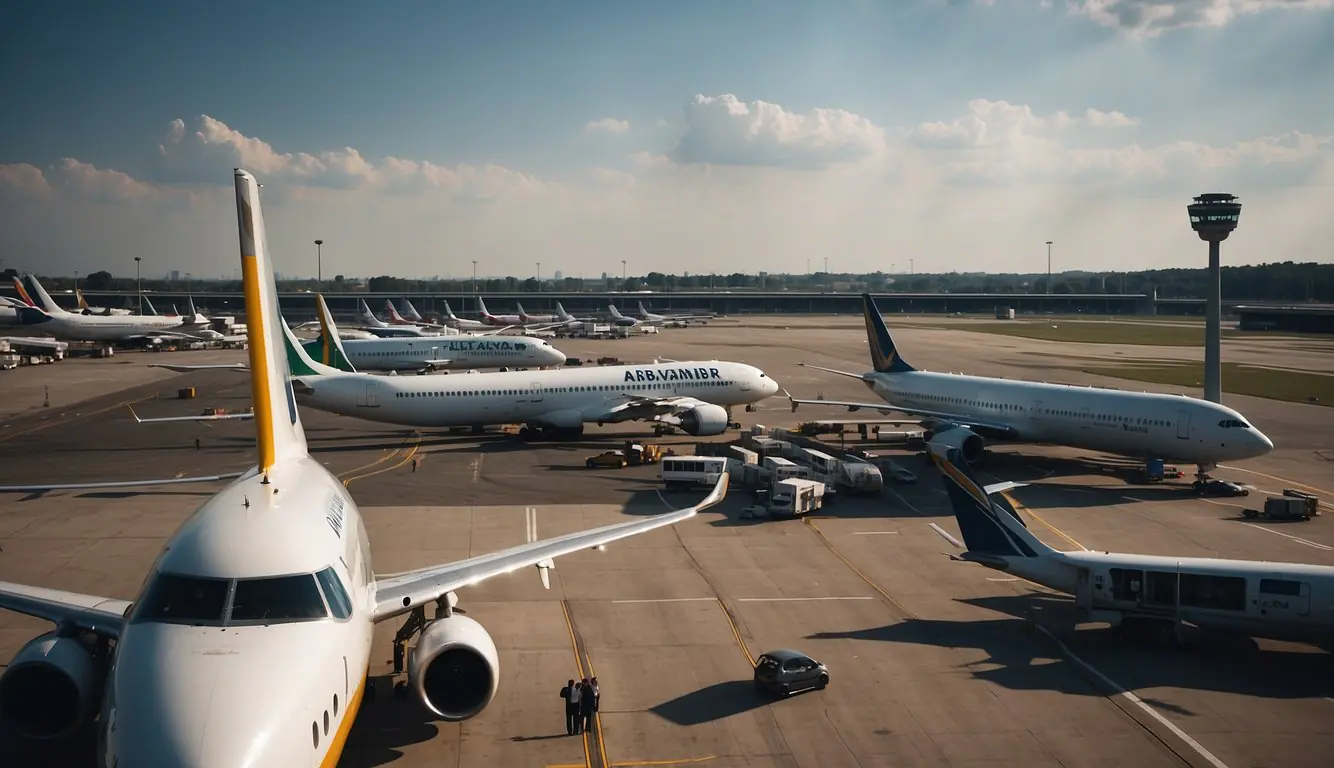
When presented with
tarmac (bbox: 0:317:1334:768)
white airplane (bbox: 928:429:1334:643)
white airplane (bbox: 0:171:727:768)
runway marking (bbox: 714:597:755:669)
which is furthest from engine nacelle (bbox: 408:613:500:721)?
white airplane (bbox: 928:429:1334:643)

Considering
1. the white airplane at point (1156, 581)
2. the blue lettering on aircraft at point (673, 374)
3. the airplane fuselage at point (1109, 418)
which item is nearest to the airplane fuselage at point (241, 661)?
the white airplane at point (1156, 581)

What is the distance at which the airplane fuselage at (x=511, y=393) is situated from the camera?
61.4m

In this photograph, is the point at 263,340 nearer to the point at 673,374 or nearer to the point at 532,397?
the point at 532,397

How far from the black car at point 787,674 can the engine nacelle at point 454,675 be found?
8077mm

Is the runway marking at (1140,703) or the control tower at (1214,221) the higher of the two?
the control tower at (1214,221)

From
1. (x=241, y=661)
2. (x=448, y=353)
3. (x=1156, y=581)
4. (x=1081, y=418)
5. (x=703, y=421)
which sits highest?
(x=241, y=661)

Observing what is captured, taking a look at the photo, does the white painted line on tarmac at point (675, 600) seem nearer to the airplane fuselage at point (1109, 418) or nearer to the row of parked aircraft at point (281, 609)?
the row of parked aircraft at point (281, 609)

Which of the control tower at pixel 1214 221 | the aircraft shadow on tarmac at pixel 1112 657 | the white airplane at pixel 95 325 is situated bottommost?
the aircraft shadow on tarmac at pixel 1112 657

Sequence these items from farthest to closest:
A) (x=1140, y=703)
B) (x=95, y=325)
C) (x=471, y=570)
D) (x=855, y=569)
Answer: (x=95, y=325)
(x=855, y=569)
(x=1140, y=703)
(x=471, y=570)

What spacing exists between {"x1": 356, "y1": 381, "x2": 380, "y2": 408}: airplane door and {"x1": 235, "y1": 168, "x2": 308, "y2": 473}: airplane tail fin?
3759cm

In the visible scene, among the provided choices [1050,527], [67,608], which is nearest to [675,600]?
[67,608]

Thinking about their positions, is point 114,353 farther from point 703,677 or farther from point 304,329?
point 703,677

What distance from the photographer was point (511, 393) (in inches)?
2532

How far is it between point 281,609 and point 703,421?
49258 millimetres
